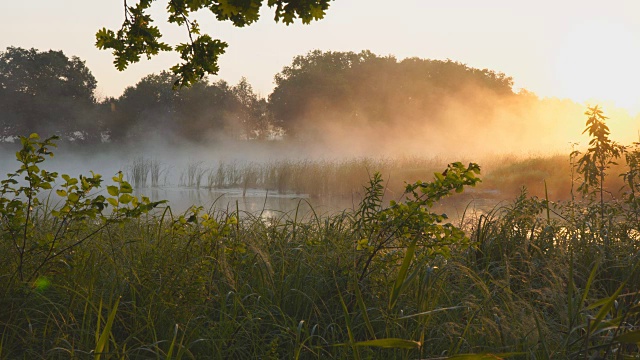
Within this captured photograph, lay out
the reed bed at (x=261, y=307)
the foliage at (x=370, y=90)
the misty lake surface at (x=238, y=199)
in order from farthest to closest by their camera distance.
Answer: the foliage at (x=370, y=90), the misty lake surface at (x=238, y=199), the reed bed at (x=261, y=307)

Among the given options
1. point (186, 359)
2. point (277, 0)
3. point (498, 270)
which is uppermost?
point (277, 0)

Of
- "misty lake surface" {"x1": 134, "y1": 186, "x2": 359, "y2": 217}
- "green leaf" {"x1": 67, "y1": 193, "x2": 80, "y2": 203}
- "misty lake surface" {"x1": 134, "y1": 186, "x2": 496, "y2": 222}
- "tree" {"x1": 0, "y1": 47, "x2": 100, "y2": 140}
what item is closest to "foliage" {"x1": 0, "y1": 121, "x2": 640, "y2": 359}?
"green leaf" {"x1": 67, "y1": 193, "x2": 80, "y2": 203}

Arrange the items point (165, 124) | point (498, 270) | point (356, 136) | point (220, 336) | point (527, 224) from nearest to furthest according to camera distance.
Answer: point (220, 336) < point (498, 270) < point (527, 224) < point (165, 124) < point (356, 136)

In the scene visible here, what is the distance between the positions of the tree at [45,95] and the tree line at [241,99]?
0.17 ft

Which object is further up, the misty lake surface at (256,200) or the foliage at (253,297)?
the foliage at (253,297)

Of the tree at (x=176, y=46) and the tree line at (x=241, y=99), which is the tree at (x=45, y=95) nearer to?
the tree line at (x=241, y=99)

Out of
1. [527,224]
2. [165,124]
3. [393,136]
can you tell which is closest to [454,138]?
[393,136]

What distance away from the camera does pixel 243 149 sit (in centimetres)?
3878

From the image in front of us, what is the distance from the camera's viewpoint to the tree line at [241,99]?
112 ft

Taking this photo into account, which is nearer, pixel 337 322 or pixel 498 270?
pixel 337 322

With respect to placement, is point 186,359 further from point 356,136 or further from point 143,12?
point 356,136

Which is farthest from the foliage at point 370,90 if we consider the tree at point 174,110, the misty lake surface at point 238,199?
the misty lake surface at point 238,199

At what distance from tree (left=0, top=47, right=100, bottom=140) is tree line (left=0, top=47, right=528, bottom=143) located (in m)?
0.05

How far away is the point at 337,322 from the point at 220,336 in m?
0.67
